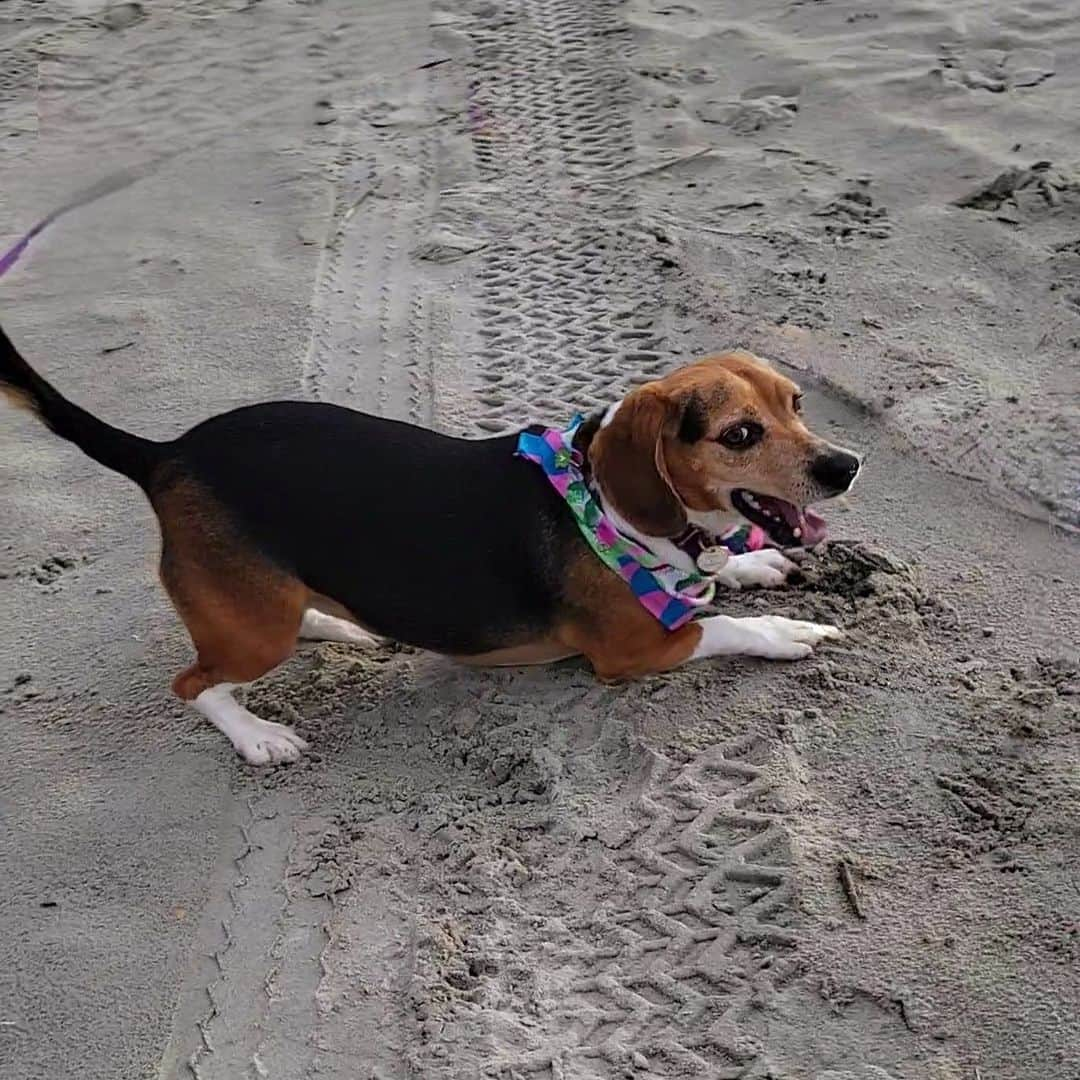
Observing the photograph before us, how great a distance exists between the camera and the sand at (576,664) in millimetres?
2916

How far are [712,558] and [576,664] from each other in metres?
0.56

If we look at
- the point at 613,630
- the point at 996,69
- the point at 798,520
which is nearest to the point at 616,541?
the point at 613,630

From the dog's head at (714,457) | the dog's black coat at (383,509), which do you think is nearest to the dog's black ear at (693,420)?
the dog's head at (714,457)

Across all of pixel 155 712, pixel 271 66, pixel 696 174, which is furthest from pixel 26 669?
pixel 271 66

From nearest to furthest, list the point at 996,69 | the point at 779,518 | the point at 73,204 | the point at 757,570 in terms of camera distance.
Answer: the point at 779,518
the point at 757,570
the point at 996,69
the point at 73,204

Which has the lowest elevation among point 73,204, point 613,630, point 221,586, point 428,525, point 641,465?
point 73,204

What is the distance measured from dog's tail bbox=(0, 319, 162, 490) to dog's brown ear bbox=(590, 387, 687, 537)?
119 cm

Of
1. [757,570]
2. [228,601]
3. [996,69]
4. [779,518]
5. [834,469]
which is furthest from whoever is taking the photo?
[996,69]

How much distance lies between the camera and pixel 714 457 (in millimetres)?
3381

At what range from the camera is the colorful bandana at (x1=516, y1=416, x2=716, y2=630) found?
3.54 meters

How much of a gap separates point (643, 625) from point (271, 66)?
17.5ft

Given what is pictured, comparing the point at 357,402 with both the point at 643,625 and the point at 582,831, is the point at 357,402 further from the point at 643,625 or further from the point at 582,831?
the point at 582,831

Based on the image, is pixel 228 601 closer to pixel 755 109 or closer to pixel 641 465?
pixel 641 465

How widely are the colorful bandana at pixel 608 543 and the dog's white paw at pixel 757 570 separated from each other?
42cm
